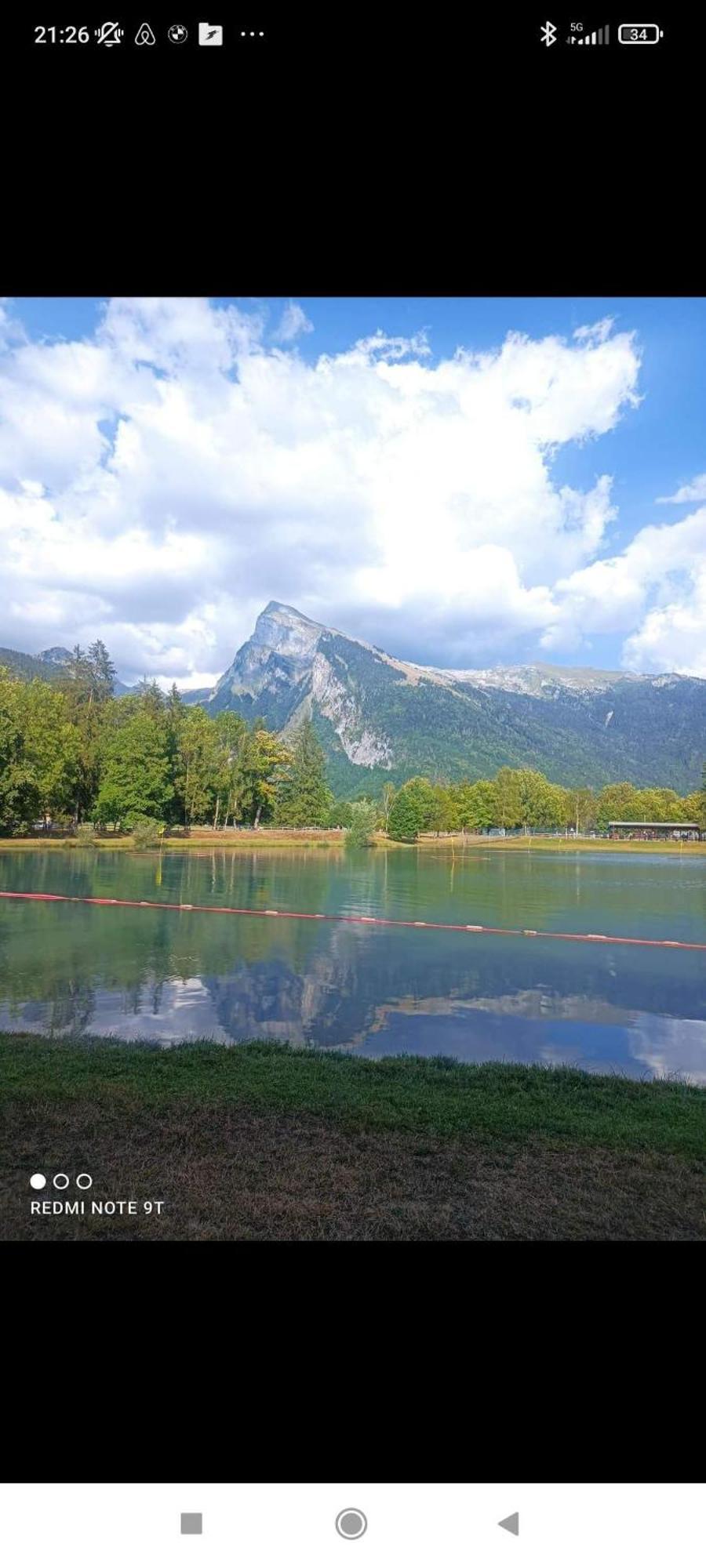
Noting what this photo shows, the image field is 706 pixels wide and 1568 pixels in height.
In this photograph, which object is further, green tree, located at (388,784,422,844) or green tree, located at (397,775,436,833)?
green tree, located at (388,784,422,844)

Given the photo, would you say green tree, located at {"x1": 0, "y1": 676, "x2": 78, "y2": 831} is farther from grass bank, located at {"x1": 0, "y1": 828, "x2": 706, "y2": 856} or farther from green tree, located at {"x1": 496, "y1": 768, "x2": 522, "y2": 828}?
green tree, located at {"x1": 496, "y1": 768, "x2": 522, "y2": 828}

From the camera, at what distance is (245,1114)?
273cm

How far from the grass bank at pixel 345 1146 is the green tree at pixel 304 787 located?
725cm

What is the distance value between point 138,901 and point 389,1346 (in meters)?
11.0

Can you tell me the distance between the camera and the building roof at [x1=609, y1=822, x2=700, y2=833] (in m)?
6.45

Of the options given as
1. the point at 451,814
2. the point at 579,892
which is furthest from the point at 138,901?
the point at 579,892
